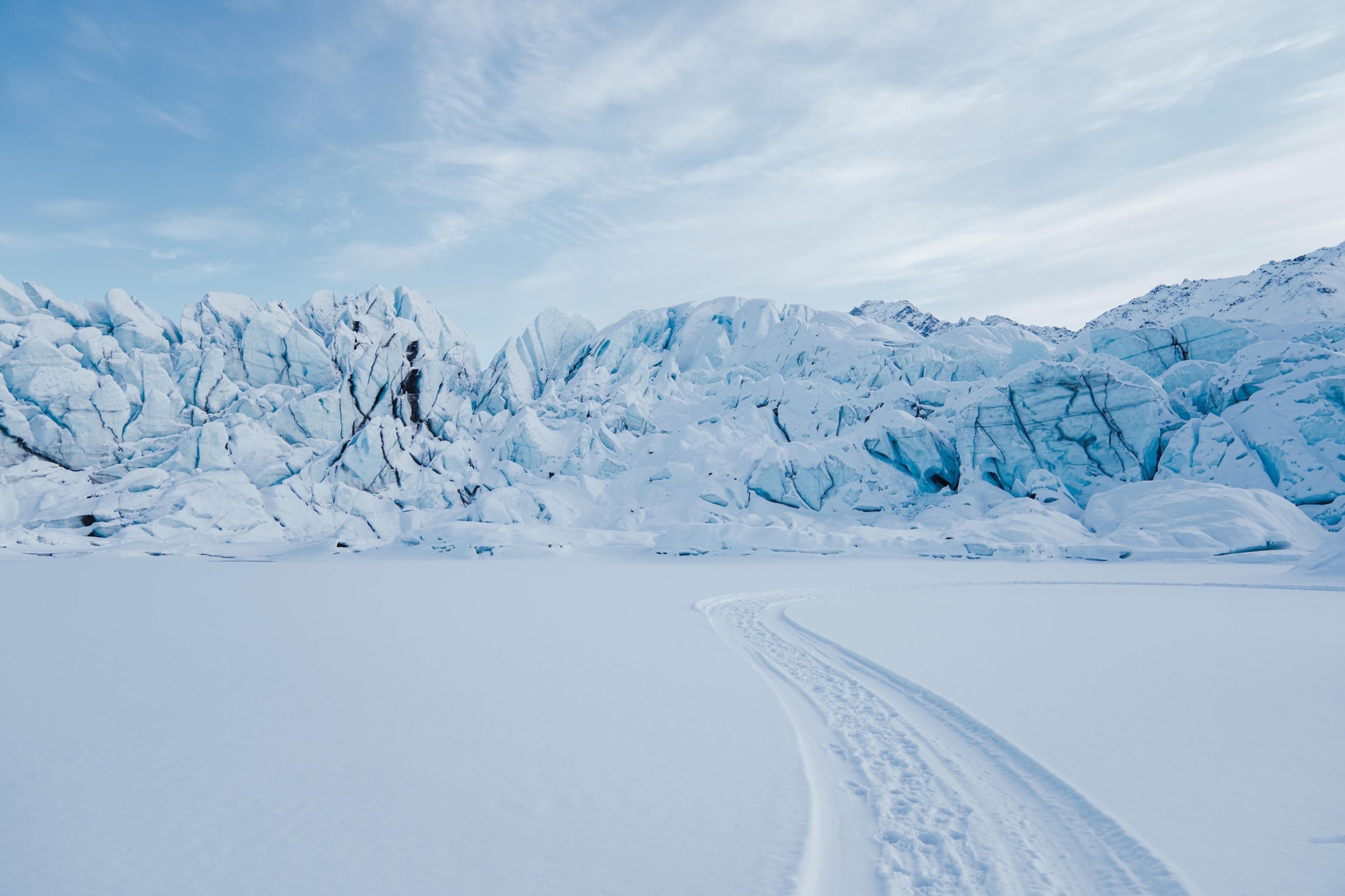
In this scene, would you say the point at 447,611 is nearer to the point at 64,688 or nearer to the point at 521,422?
the point at 64,688

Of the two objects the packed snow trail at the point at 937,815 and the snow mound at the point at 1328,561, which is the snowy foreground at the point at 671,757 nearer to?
the packed snow trail at the point at 937,815

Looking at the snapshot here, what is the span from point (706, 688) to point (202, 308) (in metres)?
92.3

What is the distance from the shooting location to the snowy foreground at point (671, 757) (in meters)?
4.08

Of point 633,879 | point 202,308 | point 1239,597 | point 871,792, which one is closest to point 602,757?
point 633,879

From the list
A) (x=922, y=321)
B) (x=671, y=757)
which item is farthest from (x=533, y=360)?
(x=671, y=757)

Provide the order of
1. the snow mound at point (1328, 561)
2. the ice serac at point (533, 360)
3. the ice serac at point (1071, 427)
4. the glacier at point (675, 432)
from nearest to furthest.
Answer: the snow mound at point (1328, 561) → the glacier at point (675, 432) → the ice serac at point (1071, 427) → the ice serac at point (533, 360)

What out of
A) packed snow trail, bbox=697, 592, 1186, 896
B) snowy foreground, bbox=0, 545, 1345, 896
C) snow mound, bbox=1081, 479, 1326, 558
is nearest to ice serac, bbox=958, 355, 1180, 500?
snow mound, bbox=1081, 479, 1326, 558

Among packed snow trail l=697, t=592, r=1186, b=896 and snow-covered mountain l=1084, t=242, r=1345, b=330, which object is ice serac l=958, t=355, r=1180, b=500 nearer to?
snow-covered mountain l=1084, t=242, r=1345, b=330

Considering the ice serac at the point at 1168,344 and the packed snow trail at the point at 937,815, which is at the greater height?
the ice serac at the point at 1168,344

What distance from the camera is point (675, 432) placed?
6700 centimetres

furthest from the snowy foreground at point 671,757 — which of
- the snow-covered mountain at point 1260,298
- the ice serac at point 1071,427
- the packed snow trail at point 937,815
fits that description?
the snow-covered mountain at point 1260,298

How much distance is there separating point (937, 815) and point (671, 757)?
7.85 feet

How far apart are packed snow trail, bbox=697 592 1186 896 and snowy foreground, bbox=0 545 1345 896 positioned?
0.08ft

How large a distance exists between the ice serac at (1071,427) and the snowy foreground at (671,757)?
32.6m
